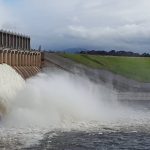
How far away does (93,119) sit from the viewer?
50.1 metres

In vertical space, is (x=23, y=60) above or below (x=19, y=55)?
below

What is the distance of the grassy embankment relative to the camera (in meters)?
111

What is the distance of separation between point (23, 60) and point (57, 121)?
29939mm

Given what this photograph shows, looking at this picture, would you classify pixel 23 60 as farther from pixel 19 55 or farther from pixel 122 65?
pixel 122 65

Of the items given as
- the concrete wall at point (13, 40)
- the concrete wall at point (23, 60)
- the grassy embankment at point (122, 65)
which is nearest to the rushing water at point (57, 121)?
the concrete wall at point (23, 60)

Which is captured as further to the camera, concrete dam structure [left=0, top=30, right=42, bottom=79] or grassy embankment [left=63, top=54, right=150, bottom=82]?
grassy embankment [left=63, top=54, right=150, bottom=82]

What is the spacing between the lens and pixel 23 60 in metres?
74.6

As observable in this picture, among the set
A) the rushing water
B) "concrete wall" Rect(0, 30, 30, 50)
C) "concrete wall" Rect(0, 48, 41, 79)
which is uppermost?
"concrete wall" Rect(0, 30, 30, 50)

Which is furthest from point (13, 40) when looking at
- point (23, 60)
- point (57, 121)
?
point (57, 121)

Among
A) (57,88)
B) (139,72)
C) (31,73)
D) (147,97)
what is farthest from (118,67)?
(57,88)

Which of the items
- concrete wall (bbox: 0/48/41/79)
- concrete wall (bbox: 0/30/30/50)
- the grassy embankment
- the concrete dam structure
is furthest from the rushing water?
the grassy embankment

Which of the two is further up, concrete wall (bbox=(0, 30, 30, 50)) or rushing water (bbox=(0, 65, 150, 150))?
concrete wall (bbox=(0, 30, 30, 50))

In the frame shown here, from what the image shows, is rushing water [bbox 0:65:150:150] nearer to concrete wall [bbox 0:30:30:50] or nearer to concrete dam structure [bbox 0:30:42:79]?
concrete dam structure [bbox 0:30:42:79]

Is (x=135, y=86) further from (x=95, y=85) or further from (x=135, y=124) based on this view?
(x=135, y=124)
